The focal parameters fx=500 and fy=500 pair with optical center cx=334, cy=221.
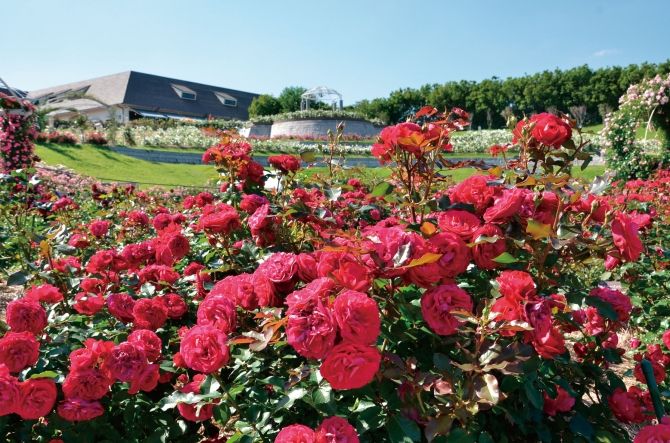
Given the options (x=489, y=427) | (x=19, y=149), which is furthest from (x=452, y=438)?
(x=19, y=149)

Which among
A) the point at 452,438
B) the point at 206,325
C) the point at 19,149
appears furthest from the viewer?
the point at 19,149

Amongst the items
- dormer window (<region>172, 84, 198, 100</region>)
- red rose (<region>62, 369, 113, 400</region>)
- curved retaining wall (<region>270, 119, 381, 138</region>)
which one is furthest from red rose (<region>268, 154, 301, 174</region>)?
dormer window (<region>172, 84, 198, 100</region>)

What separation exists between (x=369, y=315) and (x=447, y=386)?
9.9 inches

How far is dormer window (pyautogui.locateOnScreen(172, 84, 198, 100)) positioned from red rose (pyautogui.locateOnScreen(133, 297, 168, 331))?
147 feet

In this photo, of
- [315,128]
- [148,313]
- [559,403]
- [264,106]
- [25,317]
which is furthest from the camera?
[264,106]

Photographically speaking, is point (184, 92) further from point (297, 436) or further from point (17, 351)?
point (297, 436)

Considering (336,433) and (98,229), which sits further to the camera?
(98,229)

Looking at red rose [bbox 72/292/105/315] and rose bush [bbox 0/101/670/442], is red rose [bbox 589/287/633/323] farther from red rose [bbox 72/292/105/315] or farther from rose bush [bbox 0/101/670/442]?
red rose [bbox 72/292/105/315]

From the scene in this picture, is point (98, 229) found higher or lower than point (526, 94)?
lower

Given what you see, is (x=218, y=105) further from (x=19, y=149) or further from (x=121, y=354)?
(x=121, y=354)

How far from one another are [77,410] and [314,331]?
Result: 2.57 feet

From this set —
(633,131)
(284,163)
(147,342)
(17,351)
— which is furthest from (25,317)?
(633,131)

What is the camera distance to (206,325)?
3.76 ft

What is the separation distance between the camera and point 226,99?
4703cm
